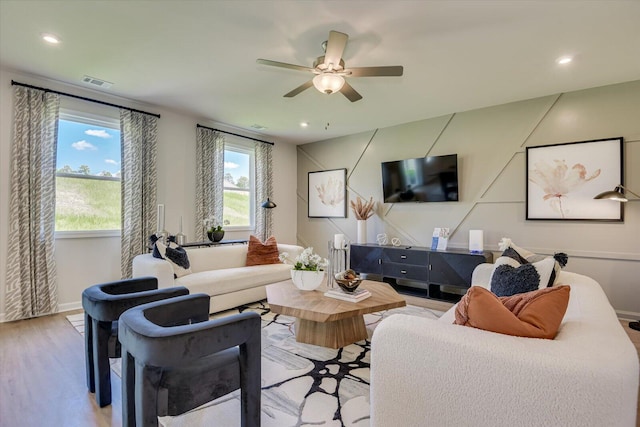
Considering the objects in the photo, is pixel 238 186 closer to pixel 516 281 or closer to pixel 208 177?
pixel 208 177

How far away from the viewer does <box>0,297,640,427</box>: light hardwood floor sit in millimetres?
1803

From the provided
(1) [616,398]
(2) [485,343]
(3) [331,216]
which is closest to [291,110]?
(3) [331,216]

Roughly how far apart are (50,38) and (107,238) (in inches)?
93.3

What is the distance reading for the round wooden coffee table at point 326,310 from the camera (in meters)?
2.45

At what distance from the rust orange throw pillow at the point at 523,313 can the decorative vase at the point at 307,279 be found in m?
1.78

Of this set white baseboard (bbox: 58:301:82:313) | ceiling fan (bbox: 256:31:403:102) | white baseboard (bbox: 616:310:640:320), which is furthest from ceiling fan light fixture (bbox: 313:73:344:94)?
white baseboard (bbox: 616:310:640:320)

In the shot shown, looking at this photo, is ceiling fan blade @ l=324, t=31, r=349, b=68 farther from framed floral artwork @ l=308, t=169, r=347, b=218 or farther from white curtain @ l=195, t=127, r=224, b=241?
framed floral artwork @ l=308, t=169, r=347, b=218

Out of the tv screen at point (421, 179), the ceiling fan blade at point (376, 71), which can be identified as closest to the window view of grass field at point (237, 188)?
the tv screen at point (421, 179)

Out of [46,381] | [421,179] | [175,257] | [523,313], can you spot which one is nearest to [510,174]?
[421,179]

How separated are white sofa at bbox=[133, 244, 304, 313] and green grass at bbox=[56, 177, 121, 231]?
3.13 feet

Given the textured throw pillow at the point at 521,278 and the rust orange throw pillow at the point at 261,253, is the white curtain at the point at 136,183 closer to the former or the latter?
the rust orange throw pillow at the point at 261,253

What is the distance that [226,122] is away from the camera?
17.2 ft

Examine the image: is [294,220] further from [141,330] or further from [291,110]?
[141,330]

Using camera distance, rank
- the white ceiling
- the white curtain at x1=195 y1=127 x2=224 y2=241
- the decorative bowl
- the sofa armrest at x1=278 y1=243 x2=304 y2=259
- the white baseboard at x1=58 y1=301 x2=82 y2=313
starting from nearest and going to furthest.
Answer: the white ceiling
the decorative bowl
the white baseboard at x1=58 y1=301 x2=82 y2=313
the sofa armrest at x1=278 y1=243 x2=304 y2=259
the white curtain at x1=195 y1=127 x2=224 y2=241
